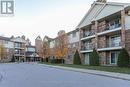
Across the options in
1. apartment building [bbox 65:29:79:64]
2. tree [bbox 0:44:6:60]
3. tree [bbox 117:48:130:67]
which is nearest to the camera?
tree [bbox 117:48:130:67]

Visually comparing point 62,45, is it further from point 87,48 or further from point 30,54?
point 30,54

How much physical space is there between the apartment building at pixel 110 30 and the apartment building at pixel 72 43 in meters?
8.37

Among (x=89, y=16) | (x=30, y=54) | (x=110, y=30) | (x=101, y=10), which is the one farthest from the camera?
(x=30, y=54)

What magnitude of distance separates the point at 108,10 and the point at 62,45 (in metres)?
19.6

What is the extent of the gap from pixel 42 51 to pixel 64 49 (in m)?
20.2

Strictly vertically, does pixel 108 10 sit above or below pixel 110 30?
above

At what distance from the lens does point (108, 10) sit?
3866 centimetres

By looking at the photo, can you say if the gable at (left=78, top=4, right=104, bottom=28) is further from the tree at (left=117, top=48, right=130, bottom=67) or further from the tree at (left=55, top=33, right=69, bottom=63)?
the tree at (left=117, top=48, right=130, bottom=67)

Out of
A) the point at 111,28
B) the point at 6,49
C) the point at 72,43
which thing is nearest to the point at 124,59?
the point at 111,28

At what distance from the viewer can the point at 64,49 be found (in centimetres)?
5488

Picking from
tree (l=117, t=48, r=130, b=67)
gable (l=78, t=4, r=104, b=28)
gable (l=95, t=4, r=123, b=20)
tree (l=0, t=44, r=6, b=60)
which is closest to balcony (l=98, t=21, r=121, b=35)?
gable (l=95, t=4, r=123, b=20)

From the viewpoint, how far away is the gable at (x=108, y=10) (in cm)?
3516

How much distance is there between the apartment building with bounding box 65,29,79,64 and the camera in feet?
181

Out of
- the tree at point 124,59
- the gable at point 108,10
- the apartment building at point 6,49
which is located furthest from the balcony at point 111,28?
the apartment building at point 6,49
